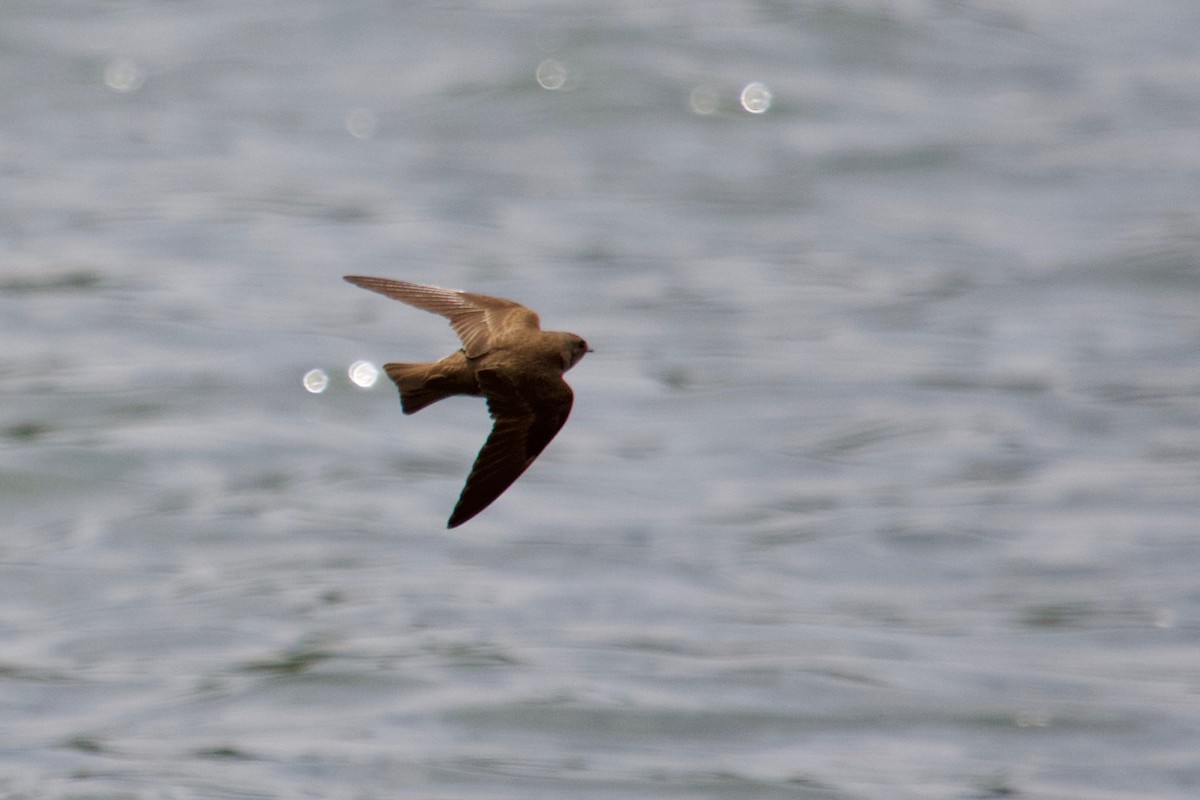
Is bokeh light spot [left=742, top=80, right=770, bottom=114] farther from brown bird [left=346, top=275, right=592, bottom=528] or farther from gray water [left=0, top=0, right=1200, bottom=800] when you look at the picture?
brown bird [left=346, top=275, right=592, bottom=528]

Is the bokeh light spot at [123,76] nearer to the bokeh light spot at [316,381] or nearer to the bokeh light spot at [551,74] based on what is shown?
the bokeh light spot at [551,74]

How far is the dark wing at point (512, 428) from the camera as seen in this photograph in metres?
4.48

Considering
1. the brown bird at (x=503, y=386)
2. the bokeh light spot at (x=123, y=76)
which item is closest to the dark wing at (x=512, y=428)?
the brown bird at (x=503, y=386)

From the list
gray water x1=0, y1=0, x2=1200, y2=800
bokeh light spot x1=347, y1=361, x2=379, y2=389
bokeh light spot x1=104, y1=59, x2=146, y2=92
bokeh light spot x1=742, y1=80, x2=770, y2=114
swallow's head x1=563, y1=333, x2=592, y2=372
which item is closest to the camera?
swallow's head x1=563, y1=333, x2=592, y2=372

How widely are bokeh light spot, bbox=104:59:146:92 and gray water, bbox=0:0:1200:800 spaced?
0.15 ft

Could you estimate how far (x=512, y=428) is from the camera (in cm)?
462

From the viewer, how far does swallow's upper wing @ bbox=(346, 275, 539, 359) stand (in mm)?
5141

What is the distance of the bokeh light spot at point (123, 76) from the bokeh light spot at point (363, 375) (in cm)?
573

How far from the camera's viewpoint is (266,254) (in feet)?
55.1

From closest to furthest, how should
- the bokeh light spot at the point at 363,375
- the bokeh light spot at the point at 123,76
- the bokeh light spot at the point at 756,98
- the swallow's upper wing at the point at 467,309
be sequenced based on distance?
the swallow's upper wing at the point at 467,309, the bokeh light spot at the point at 363,375, the bokeh light spot at the point at 123,76, the bokeh light spot at the point at 756,98

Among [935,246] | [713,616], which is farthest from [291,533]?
[935,246]

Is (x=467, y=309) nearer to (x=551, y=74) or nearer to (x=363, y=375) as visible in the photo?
(x=363, y=375)

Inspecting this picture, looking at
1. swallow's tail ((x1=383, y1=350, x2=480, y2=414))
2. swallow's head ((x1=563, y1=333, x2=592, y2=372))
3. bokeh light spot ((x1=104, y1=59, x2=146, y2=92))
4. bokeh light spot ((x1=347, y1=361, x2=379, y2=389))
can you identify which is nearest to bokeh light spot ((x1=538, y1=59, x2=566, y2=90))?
bokeh light spot ((x1=104, y1=59, x2=146, y2=92))

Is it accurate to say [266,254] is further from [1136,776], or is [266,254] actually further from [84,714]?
[1136,776]
